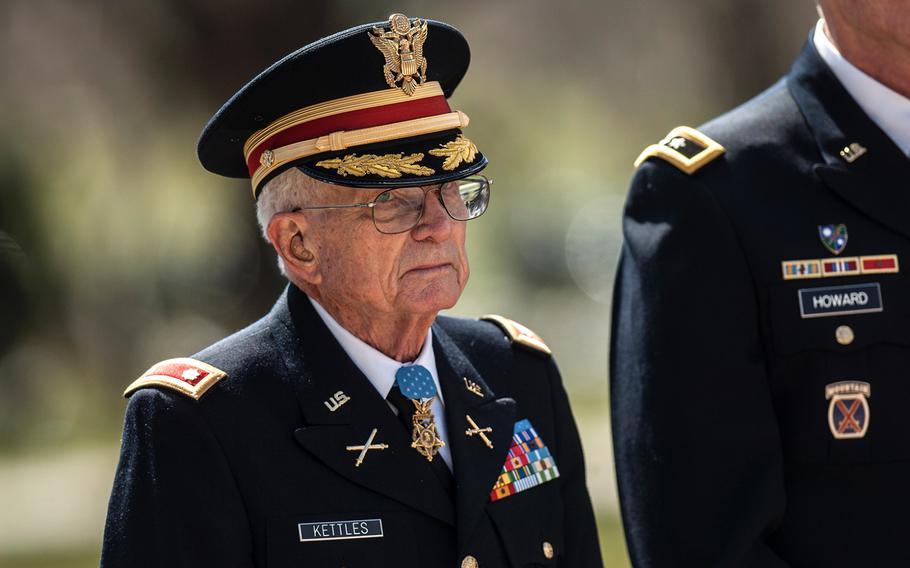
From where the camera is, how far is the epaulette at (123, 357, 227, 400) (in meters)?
3.10

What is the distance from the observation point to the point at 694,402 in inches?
129

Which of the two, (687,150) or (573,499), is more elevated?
(687,150)

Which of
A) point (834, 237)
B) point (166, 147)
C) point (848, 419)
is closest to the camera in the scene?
point (848, 419)

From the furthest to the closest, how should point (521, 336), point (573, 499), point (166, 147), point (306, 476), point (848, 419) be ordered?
point (166, 147), point (521, 336), point (573, 499), point (848, 419), point (306, 476)

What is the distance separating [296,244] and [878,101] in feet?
4.59

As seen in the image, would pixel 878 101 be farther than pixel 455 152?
Yes

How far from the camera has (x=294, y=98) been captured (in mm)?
3268

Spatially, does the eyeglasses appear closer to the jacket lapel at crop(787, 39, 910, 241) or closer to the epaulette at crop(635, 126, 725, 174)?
the epaulette at crop(635, 126, 725, 174)

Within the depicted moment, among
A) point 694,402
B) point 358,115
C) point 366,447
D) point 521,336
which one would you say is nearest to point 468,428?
point 366,447

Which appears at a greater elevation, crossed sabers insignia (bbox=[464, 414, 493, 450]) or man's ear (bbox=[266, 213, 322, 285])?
man's ear (bbox=[266, 213, 322, 285])

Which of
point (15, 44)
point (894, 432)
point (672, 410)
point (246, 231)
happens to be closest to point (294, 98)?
point (672, 410)

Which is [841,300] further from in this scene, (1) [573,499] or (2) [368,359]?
(2) [368,359]

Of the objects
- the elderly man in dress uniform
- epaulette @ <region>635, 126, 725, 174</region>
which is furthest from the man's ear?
epaulette @ <region>635, 126, 725, 174</region>

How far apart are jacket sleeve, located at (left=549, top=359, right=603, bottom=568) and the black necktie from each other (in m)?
0.33
